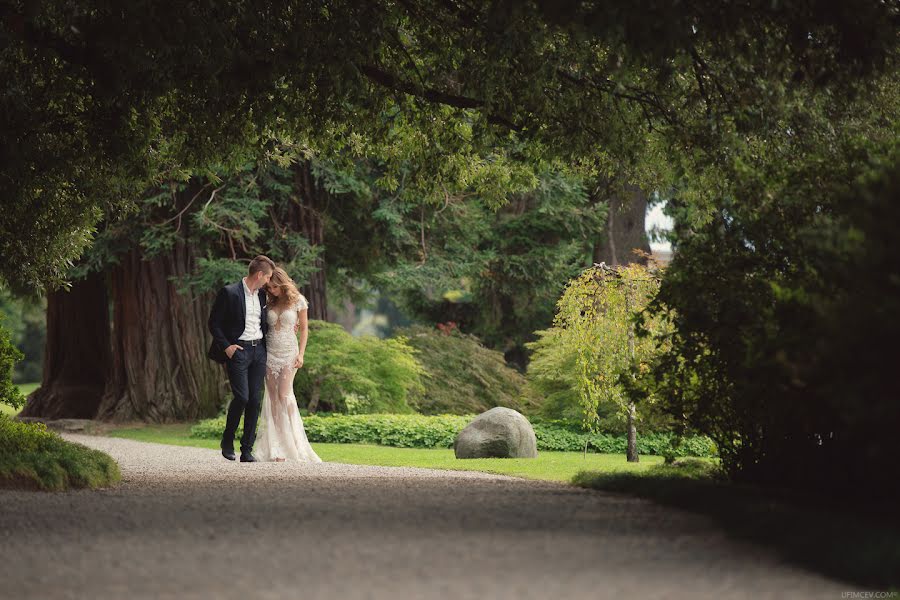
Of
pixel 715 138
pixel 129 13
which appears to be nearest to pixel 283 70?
pixel 129 13

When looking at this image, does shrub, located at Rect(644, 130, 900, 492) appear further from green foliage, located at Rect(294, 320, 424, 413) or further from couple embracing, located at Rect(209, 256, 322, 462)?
green foliage, located at Rect(294, 320, 424, 413)

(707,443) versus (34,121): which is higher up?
(34,121)

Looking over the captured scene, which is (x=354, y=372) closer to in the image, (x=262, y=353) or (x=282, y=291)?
(x=282, y=291)

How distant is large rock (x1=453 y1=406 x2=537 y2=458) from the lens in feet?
49.5

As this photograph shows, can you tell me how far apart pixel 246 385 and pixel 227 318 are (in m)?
0.78

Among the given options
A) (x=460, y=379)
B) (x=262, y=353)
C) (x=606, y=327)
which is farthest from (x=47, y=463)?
(x=460, y=379)

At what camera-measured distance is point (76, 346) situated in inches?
1000

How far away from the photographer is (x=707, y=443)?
19859 millimetres

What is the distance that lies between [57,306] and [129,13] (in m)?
16.8

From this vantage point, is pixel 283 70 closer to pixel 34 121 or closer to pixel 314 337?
pixel 34 121

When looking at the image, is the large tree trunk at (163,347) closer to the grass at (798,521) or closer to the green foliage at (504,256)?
the green foliage at (504,256)

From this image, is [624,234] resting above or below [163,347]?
above

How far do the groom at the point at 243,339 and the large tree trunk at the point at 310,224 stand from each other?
10.1 metres

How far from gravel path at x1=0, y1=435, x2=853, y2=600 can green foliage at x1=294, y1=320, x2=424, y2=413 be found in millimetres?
12055
